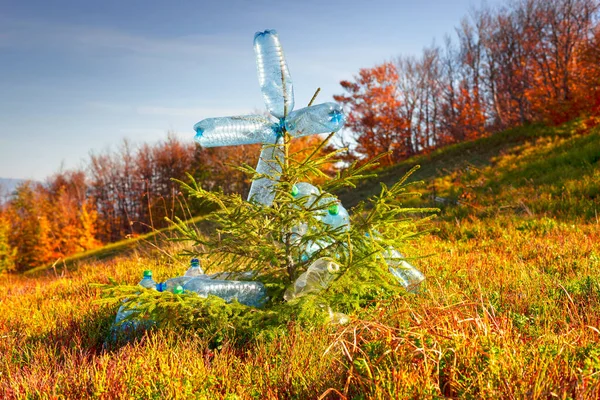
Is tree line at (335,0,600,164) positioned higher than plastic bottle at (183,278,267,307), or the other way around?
tree line at (335,0,600,164)

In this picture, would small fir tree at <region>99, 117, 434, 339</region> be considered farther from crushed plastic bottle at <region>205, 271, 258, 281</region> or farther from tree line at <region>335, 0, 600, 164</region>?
tree line at <region>335, 0, 600, 164</region>

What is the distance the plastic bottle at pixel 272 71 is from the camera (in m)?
3.31

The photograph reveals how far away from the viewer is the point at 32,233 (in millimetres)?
37594

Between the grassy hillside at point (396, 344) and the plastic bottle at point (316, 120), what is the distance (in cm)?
120

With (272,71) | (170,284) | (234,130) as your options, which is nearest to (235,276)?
(170,284)

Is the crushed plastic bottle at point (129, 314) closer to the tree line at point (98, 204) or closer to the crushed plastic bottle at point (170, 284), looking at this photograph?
the crushed plastic bottle at point (170, 284)

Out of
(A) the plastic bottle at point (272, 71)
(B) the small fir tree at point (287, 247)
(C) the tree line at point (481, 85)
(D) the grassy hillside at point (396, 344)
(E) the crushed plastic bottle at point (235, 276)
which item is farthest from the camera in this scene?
(C) the tree line at point (481, 85)

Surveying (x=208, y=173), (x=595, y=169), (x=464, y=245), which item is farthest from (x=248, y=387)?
(x=208, y=173)

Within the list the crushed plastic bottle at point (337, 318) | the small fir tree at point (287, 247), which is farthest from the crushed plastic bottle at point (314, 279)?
the crushed plastic bottle at point (337, 318)

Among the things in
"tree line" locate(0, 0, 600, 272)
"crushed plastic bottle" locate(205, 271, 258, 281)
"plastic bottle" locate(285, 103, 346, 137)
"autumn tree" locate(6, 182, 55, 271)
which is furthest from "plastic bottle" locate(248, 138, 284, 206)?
"autumn tree" locate(6, 182, 55, 271)

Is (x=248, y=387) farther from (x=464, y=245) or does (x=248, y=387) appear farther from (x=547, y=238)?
(x=547, y=238)

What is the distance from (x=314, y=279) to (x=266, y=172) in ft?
3.04

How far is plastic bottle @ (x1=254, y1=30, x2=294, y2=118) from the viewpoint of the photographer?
331 centimetres

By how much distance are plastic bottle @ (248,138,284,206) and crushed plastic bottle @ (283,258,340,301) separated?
0.62 metres
